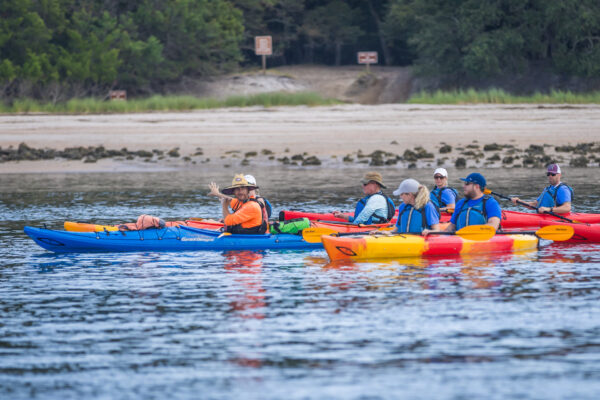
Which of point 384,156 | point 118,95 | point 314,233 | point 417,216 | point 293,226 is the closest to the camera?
point 417,216

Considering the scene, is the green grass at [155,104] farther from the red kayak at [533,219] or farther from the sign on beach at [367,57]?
the red kayak at [533,219]

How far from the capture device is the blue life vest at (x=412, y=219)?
1264 cm

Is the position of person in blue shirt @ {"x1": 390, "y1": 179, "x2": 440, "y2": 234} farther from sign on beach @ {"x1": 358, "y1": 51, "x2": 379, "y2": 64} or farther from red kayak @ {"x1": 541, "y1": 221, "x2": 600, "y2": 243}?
sign on beach @ {"x1": 358, "y1": 51, "x2": 379, "y2": 64}

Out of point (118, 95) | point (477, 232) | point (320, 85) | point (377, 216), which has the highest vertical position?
point (320, 85)

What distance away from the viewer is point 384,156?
27.8 meters

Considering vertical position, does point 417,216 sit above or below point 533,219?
above

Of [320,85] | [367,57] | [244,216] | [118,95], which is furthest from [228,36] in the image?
[244,216]

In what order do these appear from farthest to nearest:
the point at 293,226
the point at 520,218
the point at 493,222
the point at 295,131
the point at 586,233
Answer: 1. the point at 295,131
2. the point at 520,218
3. the point at 586,233
4. the point at 293,226
5. the point at 493,222

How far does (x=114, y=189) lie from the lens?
23.1 meters

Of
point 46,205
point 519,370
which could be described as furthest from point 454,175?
point 519,370

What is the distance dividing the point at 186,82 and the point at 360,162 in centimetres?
2117

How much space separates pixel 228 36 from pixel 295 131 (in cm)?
1611

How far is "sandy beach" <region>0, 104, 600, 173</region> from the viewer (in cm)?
2862

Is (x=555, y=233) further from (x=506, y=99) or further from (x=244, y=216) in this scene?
(x=506, y=99)
